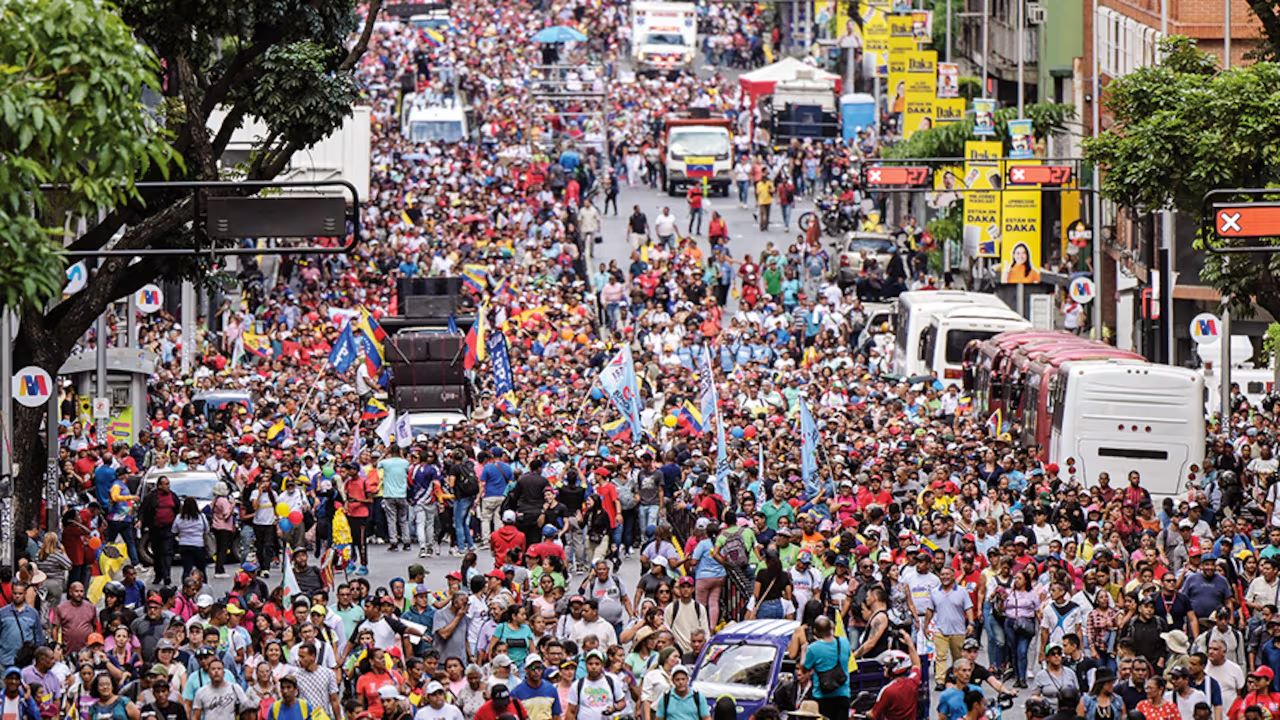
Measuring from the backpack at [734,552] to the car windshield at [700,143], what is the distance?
162 ft

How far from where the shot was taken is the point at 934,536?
2691 cm

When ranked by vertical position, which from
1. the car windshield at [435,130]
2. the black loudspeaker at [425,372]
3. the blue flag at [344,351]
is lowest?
the black loudspeaker at [425,372]

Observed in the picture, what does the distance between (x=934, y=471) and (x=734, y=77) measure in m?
72.4

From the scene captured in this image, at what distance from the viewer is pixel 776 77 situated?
83312 millimetres

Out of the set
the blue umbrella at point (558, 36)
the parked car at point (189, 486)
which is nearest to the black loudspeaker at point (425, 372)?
the parked car at point (189, 486)

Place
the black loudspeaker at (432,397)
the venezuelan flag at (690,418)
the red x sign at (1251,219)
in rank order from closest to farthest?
the red x sign at (1251,219), the venezuelan flag at (690,418), the black loudspeaker at (432,397)

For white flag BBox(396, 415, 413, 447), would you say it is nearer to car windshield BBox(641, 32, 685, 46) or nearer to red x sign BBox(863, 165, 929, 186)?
red x sign BBox(863, 165, 929, 186)

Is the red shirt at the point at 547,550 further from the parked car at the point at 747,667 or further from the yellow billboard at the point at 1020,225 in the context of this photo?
the yellow billboard at the point at 1020,225

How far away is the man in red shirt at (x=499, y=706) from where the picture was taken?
18875 millimetres

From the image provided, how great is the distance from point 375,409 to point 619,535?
1234 centimetres

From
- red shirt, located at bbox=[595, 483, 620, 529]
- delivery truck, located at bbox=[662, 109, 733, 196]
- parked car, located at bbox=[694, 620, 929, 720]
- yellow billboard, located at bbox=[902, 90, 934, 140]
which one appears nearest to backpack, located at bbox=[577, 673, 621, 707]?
parked car, located at bbox=[694, 620, 929, 720]

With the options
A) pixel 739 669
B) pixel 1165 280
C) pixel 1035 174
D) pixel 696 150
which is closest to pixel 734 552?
pixel 739 669

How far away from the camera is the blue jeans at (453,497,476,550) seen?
32.5 meters

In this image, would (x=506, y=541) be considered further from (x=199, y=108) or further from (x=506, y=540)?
(x=199, y=108)
